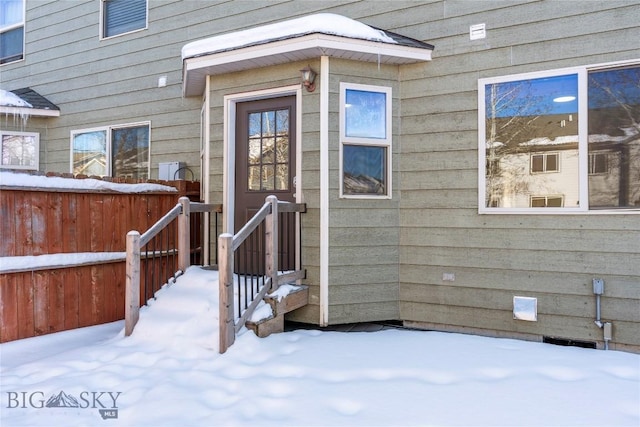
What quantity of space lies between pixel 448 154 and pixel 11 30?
7991 mm

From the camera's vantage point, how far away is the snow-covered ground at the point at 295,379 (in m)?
2.48

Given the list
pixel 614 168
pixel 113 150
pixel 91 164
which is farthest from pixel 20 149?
pixel 614 168

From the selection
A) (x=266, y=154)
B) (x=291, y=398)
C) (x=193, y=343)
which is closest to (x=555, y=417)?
(x=291, y=398)

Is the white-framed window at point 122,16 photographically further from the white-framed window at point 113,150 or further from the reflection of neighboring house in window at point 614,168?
the reflection of neighboring house in window at point 614,168

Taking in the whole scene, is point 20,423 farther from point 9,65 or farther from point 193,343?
point 9,65

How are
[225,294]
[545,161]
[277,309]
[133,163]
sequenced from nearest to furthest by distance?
[225,294] < [277,309] < [545,161] < [133,163]

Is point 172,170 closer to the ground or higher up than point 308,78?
closer to the ground

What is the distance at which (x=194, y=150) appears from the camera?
234 inches

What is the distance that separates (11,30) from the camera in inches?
305

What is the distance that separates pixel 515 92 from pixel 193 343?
3.58 m

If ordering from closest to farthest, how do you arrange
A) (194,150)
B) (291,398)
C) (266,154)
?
(291,398) → (266,154) → (194,150)

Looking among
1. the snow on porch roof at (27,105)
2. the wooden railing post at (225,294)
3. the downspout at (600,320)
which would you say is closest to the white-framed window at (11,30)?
the snow on porch roof at (27,105)

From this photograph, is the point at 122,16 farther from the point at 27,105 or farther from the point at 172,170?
the point at 172,170

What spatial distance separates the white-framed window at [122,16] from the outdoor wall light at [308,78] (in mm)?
3536
